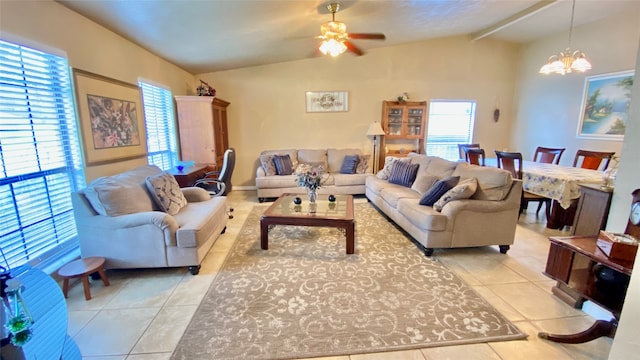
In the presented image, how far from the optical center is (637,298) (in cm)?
95

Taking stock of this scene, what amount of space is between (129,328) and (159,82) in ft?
11.7

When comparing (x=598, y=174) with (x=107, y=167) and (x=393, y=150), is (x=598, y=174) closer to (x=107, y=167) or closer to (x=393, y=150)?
(x=393, y=150)

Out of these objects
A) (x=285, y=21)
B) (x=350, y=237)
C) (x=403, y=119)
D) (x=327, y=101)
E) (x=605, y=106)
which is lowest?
(x=350, y=237)

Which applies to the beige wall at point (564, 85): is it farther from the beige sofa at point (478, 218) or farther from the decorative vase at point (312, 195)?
the decorative vase at point (312, 195)

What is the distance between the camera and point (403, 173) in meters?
4.43

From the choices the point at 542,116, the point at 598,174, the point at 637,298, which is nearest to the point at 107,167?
the point at 637,298

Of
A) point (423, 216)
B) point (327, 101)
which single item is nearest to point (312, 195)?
point (423, 216)

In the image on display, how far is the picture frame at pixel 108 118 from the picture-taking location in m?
2.81

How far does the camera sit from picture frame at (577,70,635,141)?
4.41 m

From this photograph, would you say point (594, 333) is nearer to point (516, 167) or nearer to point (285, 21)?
point (516, 167)

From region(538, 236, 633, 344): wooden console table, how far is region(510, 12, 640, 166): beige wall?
3821mm

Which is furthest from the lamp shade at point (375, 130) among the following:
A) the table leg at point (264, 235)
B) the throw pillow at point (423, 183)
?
the table leg at point (264, 235)

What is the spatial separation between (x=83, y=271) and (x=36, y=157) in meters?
1.03

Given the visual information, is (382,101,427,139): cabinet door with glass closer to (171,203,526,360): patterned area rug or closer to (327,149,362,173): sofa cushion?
(327,149,362,173): sofa cushion
